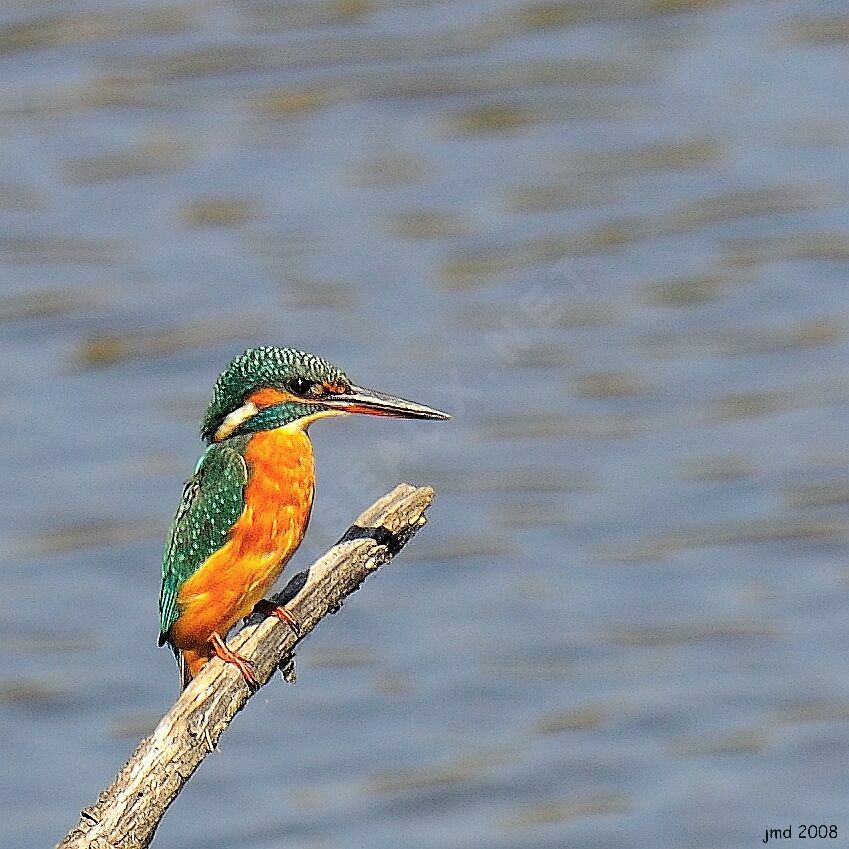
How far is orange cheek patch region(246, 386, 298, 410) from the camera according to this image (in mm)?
4367

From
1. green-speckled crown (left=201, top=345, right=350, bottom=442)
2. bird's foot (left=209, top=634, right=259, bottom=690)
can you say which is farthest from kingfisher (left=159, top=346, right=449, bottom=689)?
bird's foot (left=209, top=634, right=259, bottom=690)

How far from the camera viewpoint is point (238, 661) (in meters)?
4.18

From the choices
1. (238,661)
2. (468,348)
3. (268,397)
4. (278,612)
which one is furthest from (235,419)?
(468,348)

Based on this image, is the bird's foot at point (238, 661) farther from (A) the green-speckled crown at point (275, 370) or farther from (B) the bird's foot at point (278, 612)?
(A) the green-speckled crown at point (275, 370)

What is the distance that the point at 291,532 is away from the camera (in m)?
4.51

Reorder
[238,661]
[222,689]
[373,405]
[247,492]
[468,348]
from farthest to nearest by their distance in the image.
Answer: [468,348] → [247,492] → [373,405] → [238,661] → [222,689]

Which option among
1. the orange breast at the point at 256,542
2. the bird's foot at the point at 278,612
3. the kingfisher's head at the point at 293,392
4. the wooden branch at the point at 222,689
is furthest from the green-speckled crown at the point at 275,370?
the bird's foot at the point at 278,612

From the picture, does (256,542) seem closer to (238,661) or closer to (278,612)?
(278,612)

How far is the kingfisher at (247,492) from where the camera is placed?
171 inches

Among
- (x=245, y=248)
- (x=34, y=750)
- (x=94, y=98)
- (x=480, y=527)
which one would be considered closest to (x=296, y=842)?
(x=34, y=750)

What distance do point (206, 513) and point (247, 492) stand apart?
3.7 inches

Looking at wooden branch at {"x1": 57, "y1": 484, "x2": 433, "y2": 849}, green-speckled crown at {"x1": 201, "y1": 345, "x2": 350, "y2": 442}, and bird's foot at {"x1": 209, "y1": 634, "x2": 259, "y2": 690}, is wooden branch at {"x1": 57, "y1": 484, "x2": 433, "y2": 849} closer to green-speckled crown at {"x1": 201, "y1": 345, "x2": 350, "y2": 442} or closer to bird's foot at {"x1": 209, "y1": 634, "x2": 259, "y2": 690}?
bird's foot at {"x1": 209, "y1": 634, "x2": 259, "y2": 690}

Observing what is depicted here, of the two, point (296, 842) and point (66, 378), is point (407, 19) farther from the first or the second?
point (296, 842)

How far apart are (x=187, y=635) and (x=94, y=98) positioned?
32.0 feet
